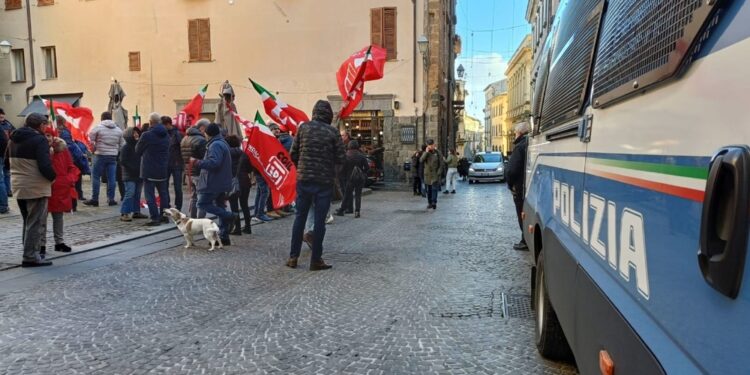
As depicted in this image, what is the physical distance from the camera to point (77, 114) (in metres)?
12.9

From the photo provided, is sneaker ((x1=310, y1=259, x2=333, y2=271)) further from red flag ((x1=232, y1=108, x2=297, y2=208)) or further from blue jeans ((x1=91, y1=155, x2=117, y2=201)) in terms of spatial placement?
blue jeans ((x1=91, y1=155, x2=117, y2=201))

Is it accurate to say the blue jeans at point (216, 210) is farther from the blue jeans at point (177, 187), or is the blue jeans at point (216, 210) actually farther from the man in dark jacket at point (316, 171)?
the blue jeans at point (177, 187)

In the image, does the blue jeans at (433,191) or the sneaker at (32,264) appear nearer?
the sneaker at (32,264)

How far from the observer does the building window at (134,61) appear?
890 inches

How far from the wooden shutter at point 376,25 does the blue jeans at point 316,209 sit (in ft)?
48.6

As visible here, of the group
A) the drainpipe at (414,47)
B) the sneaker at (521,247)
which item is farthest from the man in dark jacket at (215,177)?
the drainpipe at (414,47)

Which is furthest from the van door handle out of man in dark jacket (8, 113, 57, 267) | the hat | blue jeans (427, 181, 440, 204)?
blue jeans (427, 181, 440, 204)

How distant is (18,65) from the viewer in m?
24.5

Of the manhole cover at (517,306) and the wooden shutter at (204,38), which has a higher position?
the wooden shutter at (204,38)

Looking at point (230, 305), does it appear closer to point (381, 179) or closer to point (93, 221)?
point (93, 221)

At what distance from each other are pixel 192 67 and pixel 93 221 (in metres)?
14.3

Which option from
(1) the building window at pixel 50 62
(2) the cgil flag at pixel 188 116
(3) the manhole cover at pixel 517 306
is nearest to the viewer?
(3) the manhole cover at pixel 517 306

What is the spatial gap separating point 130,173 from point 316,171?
4.67m

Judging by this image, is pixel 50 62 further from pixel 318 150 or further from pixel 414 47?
pixel 318 150
